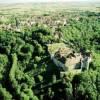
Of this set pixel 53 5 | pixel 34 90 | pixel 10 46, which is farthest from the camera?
pixel 53 5

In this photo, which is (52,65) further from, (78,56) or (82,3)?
(82,3)

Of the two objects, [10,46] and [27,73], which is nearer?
[27,73]

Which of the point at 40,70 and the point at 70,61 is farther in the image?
the point at 40,70

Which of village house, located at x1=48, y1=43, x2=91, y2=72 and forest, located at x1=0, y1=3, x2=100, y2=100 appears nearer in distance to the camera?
forest, located at x1=0, y1=3, x2=100, y2=100

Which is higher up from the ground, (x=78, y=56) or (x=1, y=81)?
(x=78, y=56)

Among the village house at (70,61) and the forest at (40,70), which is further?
the village house at (70,61)

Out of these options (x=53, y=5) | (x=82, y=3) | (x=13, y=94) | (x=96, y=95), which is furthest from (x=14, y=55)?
(x=82, y=3)

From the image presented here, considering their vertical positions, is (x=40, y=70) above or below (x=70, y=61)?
below

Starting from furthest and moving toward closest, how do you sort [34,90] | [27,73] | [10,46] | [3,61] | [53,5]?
[53,5]
[10,46]
[3,61]
[27,73]
[34,90]
